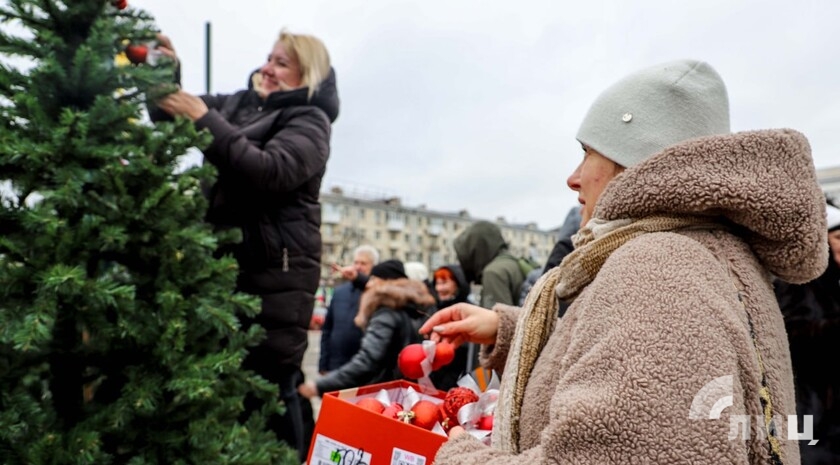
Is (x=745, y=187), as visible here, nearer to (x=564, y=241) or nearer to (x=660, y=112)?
(x=660, y=112)

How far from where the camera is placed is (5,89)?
1.78 metres

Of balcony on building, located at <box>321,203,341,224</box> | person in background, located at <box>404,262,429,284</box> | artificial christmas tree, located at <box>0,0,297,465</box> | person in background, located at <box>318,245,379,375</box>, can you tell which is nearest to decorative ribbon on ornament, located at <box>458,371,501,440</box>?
artificial christmas tree, located at <box>0,0,297,465</box>

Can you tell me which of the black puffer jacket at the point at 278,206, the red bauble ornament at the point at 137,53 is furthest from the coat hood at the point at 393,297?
the red bauble ornament at the point at 137,53

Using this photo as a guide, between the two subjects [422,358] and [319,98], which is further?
[319,98]

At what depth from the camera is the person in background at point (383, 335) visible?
4.05 metres

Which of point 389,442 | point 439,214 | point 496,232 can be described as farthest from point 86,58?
point 439,214

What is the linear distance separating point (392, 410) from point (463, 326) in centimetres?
34

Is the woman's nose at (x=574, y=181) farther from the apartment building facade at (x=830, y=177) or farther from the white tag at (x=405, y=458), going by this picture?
the apartment building facade at (x=830, y=177)

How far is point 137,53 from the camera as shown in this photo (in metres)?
2.06

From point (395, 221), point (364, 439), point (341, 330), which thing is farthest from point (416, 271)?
point (395, 221)

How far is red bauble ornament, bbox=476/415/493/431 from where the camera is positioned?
131 centimetres

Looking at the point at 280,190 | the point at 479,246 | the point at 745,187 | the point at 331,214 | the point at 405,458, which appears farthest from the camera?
Answer: the point at 331,214

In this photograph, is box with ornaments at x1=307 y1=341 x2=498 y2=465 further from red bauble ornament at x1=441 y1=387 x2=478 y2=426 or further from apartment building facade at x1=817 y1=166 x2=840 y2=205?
apartment building facade at x1=817 y1=166 x2=840 y2=205

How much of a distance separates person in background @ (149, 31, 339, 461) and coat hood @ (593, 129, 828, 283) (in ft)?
5.52
